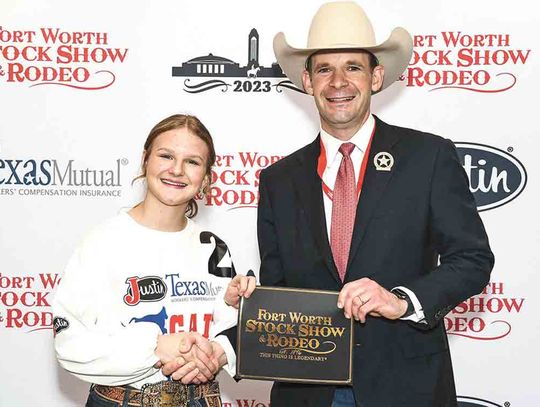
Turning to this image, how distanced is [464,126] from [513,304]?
28.2 inches

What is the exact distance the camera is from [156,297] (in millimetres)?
1984

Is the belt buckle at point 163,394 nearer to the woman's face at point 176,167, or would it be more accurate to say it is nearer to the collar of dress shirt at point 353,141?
the woman's face at point 176,167

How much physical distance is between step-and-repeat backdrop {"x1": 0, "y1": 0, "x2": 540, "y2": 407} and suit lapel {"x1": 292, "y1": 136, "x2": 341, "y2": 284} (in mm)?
960

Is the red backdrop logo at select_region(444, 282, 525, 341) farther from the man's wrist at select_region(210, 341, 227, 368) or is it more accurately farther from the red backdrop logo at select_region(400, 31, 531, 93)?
the man's wrist at select_region(210, 341, 227, 368)

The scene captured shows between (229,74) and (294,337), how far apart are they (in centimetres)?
148

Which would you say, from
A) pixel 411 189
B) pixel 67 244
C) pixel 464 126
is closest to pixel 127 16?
pixel 67 244

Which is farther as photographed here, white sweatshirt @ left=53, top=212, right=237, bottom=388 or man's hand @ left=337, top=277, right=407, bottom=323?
white sweatshirt @ left=53, top=212, right=237, bottom=388

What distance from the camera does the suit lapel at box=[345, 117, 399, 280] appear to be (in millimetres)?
1953

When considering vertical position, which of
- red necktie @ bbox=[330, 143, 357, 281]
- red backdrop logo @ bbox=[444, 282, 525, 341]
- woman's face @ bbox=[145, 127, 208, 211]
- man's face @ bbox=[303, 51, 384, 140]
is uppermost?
man's face @ bbox=[303, 51, 384, 140]

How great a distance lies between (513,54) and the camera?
303 cm

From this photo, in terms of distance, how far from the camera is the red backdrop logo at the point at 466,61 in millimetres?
3033

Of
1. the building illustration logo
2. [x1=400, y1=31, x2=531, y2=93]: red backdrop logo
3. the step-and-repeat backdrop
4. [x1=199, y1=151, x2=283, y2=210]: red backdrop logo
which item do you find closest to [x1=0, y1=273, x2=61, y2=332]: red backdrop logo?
the step-and-repeat backdrop

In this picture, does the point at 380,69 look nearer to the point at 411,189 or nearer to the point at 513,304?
the point at 411,189

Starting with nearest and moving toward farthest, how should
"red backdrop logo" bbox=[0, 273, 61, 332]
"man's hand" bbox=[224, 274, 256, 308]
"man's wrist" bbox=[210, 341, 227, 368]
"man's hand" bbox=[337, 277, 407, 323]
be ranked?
"man's hand" bbox=[337, 277, 407, 323], "man's hand" bbox=[224, 274, 256, 308], "man's wrist" bbox=[210, 341, 227, 368], "red backdrop logo" bbox=[0, 273, 61, 332]
